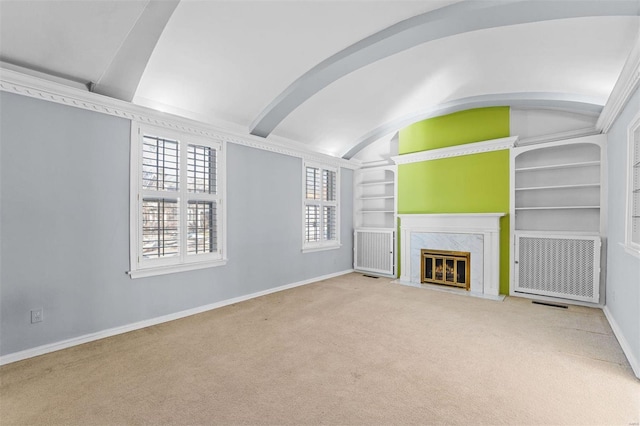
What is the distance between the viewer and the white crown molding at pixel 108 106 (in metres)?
2.55

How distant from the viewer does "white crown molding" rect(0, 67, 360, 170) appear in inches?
100

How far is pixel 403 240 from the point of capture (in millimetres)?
5664

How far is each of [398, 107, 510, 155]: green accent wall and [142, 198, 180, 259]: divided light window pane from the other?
4364mm

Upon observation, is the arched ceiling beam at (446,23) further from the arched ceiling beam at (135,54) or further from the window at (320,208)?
the window at (320,208)

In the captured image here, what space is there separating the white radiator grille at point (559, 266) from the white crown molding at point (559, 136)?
1476 millimetres

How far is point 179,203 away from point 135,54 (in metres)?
1.64

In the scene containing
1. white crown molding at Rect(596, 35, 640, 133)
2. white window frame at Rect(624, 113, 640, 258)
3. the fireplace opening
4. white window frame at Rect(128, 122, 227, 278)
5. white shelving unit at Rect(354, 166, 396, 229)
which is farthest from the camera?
white shelving unit at Rect(354, 166, 396, 229)

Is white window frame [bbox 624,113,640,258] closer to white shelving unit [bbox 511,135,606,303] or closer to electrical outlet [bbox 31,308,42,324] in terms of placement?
white shelving unit [bbox 511,135,606,303]

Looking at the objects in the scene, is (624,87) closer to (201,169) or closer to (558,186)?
(558,186)

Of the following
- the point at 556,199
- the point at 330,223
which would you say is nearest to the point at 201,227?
the point at 330,223

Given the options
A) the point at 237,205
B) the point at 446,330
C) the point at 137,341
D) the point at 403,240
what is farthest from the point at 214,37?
the point at 403,240

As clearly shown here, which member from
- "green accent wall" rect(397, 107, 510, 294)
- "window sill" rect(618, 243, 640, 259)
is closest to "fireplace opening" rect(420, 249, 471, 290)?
"green accent wall" rect(397, 107, 510, 294)

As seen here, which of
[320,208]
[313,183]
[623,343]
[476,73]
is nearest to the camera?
[623,343]

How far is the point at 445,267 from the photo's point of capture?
5.16 meters
